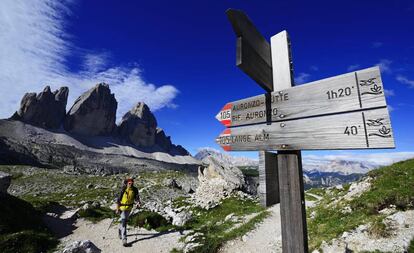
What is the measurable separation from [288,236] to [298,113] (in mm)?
1950

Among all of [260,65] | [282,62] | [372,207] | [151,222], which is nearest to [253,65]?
[260,65]

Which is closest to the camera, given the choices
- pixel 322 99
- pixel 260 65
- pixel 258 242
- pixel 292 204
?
pixel 322 99

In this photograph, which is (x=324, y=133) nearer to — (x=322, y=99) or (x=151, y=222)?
(x=322, y=99)

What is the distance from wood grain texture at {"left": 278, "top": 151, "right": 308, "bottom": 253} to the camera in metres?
3.40

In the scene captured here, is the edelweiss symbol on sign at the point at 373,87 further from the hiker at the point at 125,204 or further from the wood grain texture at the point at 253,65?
the hiker at the point at 125,204

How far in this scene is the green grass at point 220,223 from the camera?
10.8 meters

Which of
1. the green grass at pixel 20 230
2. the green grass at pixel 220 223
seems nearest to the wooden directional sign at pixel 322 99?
the green grass at pixel 220 223

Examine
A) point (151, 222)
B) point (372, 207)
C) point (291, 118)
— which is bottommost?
point (151, 222)

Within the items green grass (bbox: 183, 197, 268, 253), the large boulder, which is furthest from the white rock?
the large boulder

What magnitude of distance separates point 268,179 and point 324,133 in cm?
109

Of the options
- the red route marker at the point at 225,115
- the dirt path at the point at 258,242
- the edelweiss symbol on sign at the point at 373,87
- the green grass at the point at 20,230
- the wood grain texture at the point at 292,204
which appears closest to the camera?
the edelweiss symbol on sign at the point at 373,87

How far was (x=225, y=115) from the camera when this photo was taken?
189 inches

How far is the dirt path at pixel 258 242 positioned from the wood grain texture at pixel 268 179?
7.90m

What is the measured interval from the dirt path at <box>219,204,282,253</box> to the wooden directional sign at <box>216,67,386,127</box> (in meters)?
8.38
